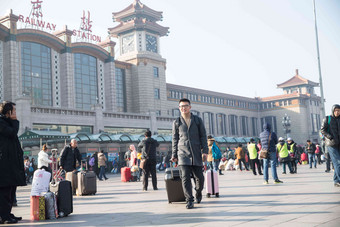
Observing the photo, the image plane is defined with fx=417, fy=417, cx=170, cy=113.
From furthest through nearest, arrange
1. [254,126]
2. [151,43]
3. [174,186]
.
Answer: [254,126] → [151,43] → [174,186]

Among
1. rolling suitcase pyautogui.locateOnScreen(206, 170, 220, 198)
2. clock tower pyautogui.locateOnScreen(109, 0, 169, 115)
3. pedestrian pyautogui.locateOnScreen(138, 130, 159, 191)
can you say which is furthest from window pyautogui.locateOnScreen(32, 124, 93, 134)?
rolling suitcase pyautogui.locateOnScreen(206, 170, 220, 198)

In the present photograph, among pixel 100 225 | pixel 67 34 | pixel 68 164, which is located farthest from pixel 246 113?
pixel 100 225

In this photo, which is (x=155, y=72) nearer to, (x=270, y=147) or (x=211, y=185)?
(x=270, y=147)

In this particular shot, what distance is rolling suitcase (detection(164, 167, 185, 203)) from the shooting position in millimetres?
7641

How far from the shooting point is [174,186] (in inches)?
302

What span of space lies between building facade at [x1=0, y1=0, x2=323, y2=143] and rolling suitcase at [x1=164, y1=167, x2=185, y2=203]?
3367 cm

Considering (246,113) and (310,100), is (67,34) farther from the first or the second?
(310,100)

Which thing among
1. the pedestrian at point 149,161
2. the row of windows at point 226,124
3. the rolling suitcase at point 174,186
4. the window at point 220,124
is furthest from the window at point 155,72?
the rolling suitcase at point 174,186

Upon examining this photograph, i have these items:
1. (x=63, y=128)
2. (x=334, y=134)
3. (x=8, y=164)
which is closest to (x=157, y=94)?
(x=63, y=128)

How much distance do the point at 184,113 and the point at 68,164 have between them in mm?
5592

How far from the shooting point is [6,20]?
148 feet

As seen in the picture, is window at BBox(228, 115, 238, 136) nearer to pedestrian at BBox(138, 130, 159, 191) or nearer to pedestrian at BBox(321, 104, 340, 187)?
pedestrian at BBox(138, 130, 159, 191)

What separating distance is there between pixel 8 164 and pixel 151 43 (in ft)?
200

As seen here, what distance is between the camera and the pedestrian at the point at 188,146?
23.4 ft
